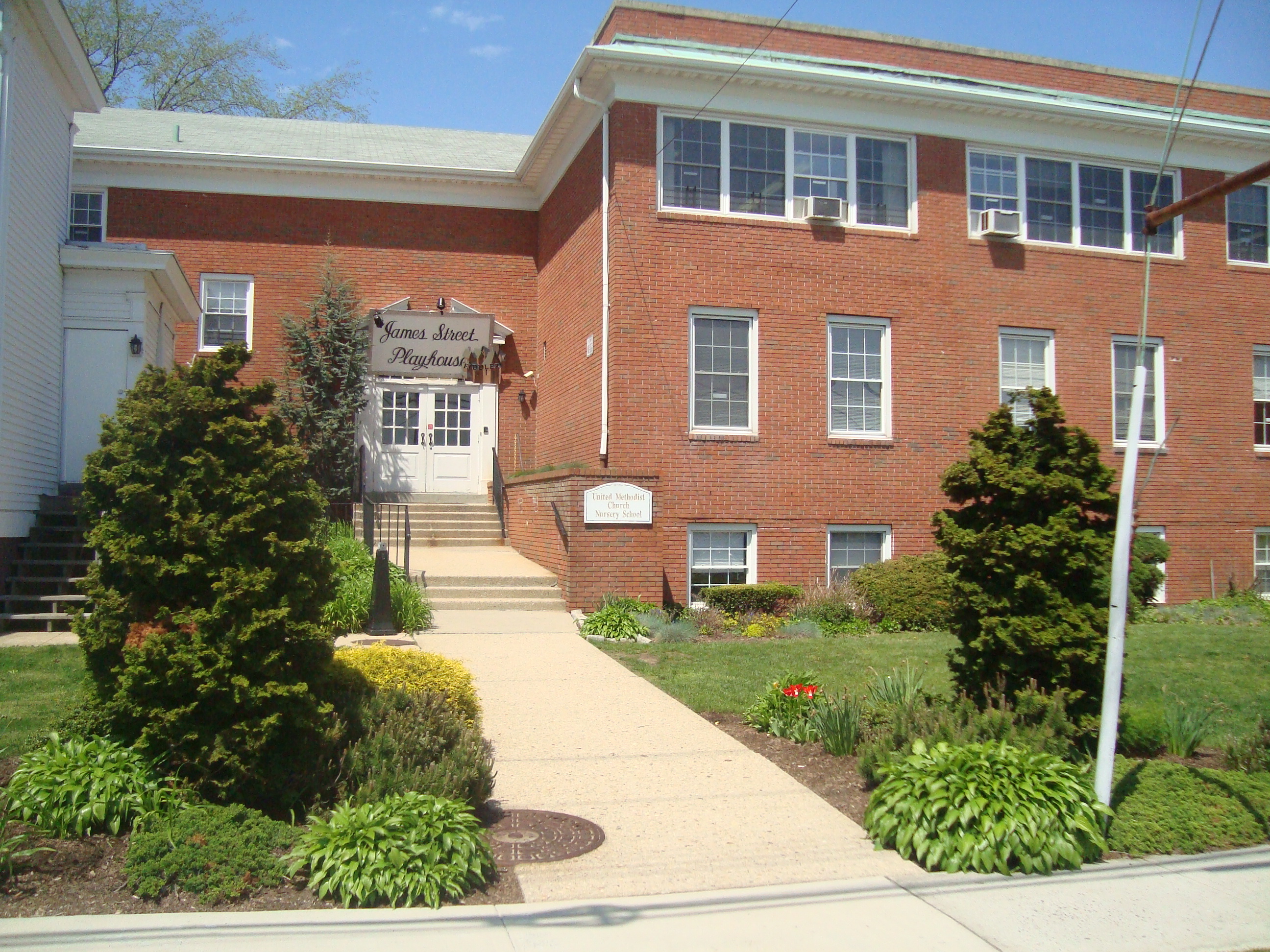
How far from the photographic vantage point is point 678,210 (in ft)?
49.8

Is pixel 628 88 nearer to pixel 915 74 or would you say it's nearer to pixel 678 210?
pixel 678 210

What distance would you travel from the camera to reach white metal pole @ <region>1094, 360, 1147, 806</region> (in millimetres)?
5652

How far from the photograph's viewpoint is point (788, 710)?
26.2 ft

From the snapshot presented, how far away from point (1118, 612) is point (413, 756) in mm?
4014

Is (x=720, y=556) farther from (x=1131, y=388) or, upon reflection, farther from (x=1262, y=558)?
(x=1262, y=558)

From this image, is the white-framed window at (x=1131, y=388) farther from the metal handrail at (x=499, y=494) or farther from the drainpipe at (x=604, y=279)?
the metal handrail at (x=499, y=494)

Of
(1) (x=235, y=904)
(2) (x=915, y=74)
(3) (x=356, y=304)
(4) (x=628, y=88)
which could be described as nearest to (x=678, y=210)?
(4) (x=628, y=88)

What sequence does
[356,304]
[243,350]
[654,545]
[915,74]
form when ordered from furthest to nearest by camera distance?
[356,304] < [915,74] < [654,545] < [243,350]

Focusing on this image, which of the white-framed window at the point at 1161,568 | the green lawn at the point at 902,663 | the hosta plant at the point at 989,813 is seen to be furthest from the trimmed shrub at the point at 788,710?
the white-framed window at the point at 1161,568

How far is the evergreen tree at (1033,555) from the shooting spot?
21.3 ft

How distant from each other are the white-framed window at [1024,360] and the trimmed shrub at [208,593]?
13718 millimetres

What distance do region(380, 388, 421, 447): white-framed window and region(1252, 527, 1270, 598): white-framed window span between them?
593 inches

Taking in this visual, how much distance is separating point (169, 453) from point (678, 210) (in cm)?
1084

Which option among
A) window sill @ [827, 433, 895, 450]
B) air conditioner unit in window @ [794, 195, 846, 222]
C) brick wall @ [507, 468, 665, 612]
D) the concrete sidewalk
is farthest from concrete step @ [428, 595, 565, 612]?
the concrete sidewalk
